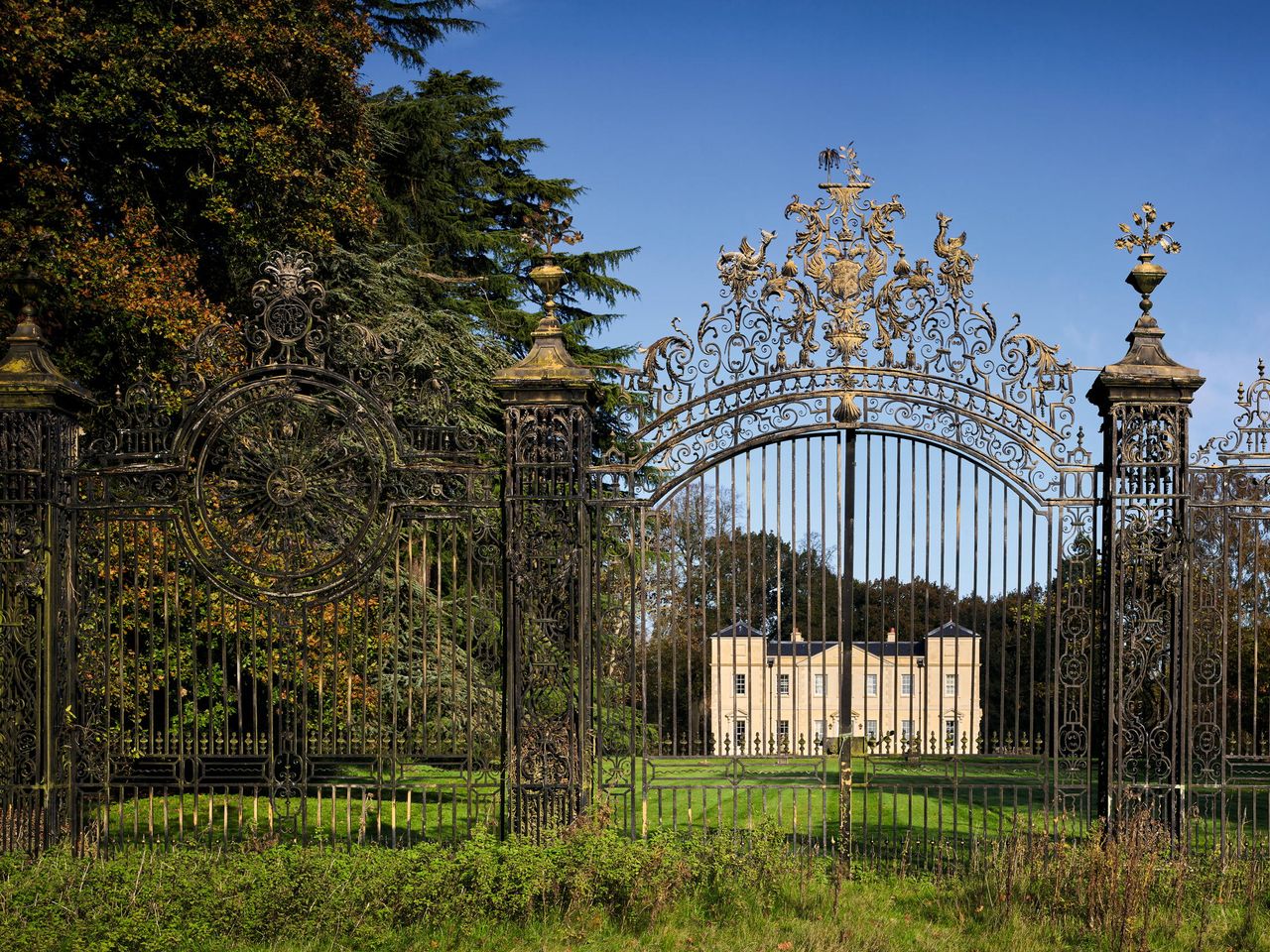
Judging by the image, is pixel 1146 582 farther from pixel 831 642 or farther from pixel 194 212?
pixel 194 212

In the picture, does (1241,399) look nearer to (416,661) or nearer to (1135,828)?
(1135,828)

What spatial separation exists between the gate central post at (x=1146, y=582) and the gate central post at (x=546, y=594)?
3628 mm

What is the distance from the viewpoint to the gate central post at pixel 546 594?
8.49 metres

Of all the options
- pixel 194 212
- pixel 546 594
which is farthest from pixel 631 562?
pixel 194 212

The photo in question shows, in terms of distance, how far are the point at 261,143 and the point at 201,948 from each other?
9293mm

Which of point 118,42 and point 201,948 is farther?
point 118,42

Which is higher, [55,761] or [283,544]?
[283,544]

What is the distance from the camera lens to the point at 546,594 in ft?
28.4

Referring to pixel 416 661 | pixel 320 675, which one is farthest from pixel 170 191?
pixel 320 675

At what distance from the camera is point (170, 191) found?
1466cm

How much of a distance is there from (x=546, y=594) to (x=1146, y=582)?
4.17 meters

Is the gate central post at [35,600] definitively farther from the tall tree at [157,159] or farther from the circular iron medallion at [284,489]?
the tall tree at [157,159]

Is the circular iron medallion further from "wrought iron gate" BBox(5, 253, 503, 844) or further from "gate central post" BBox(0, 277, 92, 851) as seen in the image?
"gate central post" BBox(0, 277, 92, 851)

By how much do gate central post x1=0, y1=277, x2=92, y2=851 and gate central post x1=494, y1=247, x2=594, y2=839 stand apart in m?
3.28
